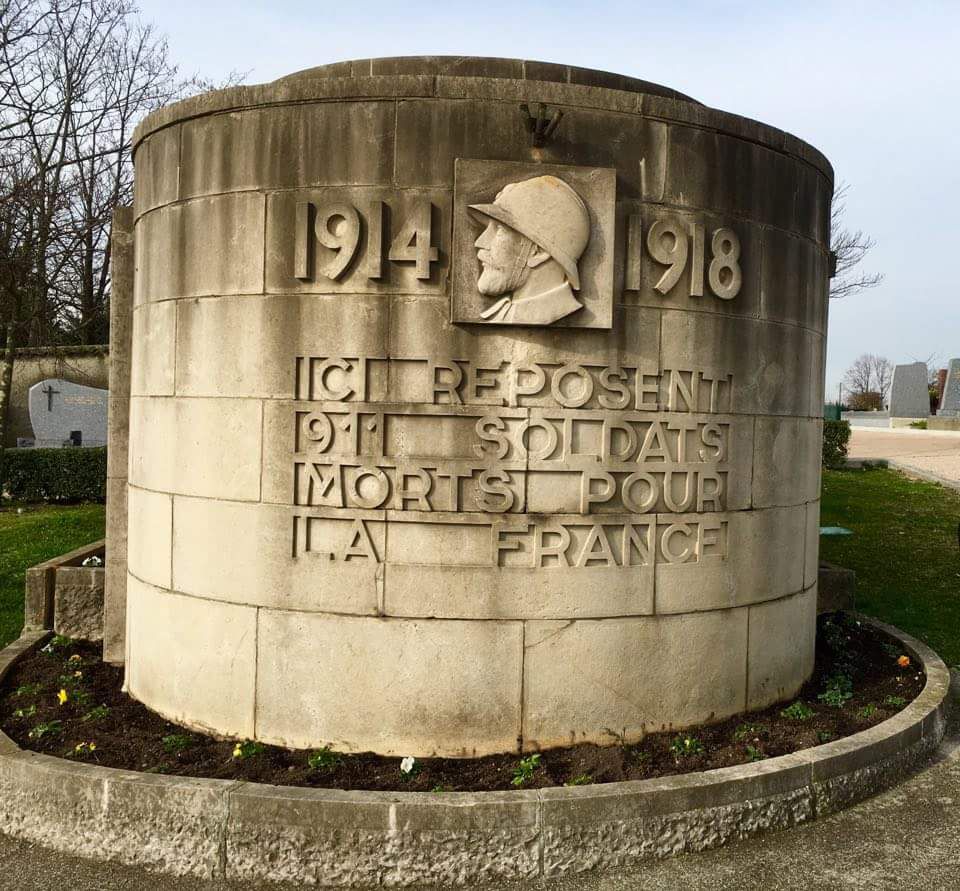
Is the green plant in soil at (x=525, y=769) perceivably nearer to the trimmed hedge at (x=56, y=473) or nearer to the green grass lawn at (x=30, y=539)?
the green grass lawn at (x=30, y=539)

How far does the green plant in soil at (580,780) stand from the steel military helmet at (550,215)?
8.73 feet

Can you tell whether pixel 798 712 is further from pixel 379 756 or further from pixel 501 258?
pixel 501 258

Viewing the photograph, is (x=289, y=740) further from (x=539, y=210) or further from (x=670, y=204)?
(x=670, y=204)

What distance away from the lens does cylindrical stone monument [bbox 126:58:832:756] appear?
191 inches

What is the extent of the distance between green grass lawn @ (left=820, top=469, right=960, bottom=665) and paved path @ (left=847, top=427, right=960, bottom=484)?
379cm

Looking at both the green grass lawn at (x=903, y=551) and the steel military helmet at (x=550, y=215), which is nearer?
the steel military helmet at (x=550, y=215)

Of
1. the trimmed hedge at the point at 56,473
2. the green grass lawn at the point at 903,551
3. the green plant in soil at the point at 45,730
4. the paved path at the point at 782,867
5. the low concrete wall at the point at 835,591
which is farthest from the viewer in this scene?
the trimmed hedge at the point at 56,473

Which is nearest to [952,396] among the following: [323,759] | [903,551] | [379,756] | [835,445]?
[835,445]

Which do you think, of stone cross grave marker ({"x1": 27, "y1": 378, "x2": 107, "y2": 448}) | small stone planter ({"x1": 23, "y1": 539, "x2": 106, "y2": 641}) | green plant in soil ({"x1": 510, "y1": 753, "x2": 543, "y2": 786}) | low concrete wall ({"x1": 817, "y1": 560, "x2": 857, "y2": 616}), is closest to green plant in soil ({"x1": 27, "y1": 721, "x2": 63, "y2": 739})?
small stone planter ({"x1": 23, "y1": 539, "x2": 106, "y2": 641})

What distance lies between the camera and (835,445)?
28000 mm

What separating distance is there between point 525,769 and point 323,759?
111 cm

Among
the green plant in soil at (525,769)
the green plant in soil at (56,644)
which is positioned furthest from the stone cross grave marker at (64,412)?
the green plant in soil at (525,769)

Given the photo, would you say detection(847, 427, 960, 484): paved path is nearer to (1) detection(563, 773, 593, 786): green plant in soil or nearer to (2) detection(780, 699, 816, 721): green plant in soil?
(2) detection(780, 699, 816, 721): green plant in soil

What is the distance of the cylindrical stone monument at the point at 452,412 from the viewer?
4.86 meters
